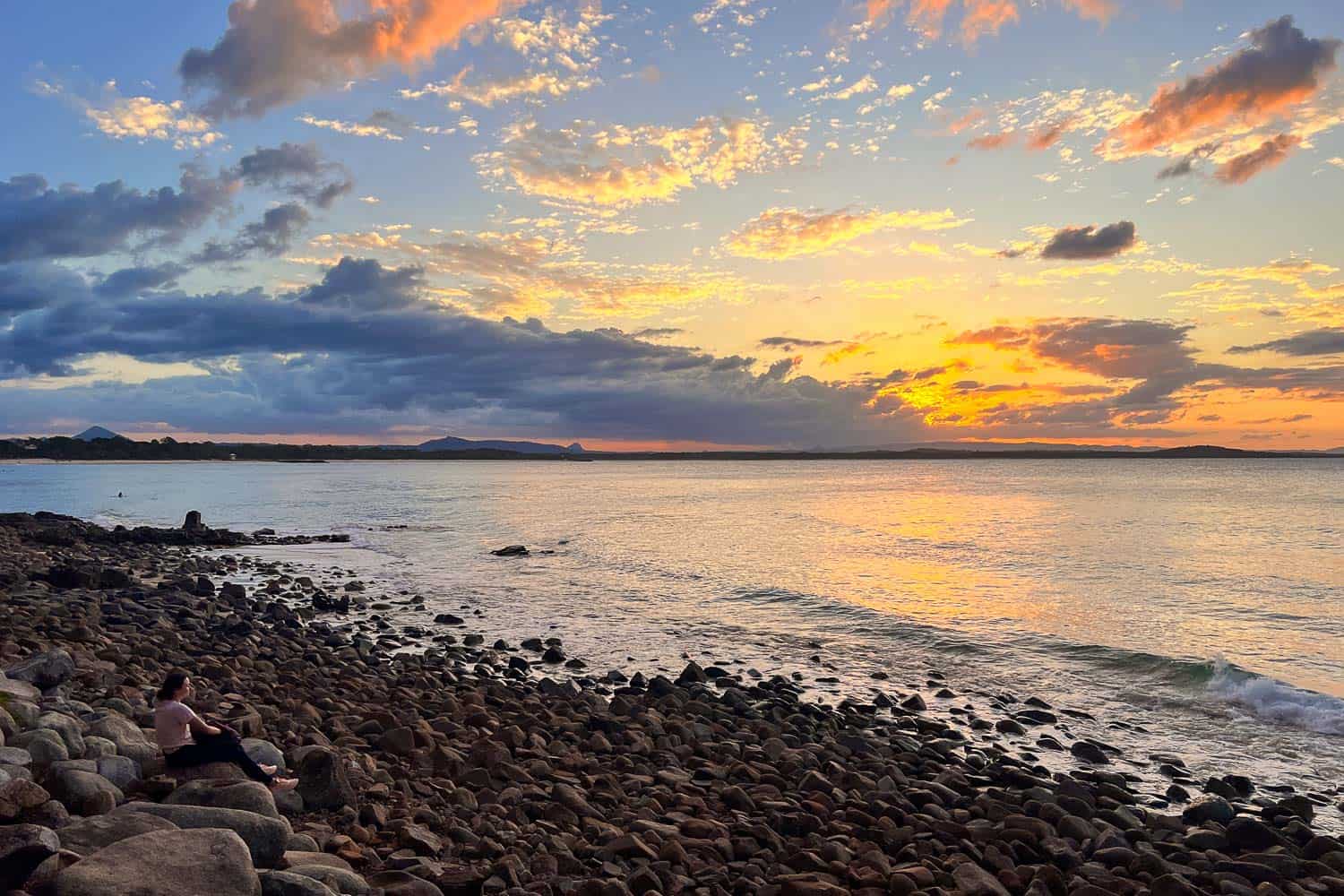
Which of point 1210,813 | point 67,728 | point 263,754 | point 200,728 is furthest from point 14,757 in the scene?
point 1210,813

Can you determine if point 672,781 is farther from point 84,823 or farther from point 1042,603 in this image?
point 1042,603

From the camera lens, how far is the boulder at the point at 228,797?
712 cm

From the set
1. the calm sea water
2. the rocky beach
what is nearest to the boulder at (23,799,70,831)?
the rocky beach

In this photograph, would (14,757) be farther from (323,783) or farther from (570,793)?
(570,793)

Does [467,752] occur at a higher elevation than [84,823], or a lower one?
lower

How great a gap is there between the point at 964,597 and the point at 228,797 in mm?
26634

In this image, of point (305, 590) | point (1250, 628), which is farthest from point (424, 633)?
point (1250, 628)

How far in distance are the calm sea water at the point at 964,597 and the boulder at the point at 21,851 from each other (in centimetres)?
1392

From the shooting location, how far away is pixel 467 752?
36.3 ft

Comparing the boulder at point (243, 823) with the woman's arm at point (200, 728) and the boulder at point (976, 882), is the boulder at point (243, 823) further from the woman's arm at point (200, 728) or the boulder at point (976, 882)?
the boulder at point (976, 882)

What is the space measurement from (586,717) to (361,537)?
1561 inches

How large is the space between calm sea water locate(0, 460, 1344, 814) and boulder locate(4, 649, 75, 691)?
34.2ft

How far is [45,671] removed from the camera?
1103 cm

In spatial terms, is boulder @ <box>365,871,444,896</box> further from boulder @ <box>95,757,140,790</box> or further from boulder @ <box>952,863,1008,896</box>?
boulder @ <box>952,863,1008,896</box>
